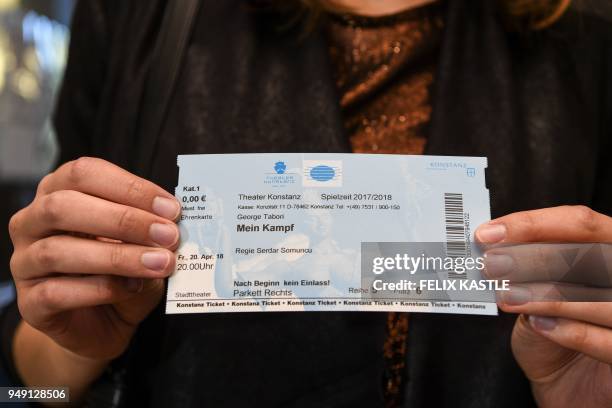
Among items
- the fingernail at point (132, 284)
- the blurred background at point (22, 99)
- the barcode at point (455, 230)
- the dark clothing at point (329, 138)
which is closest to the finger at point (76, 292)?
the fingernail at point (132, 284)

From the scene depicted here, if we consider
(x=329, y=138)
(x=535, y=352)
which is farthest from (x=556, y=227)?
(x=329, y=138)

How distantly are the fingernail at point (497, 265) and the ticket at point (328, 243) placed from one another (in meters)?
0.01

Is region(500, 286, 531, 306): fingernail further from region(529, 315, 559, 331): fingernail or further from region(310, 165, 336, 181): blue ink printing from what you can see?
region(310, 165, 336, 181): blue ink printing

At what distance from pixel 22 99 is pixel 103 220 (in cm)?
173

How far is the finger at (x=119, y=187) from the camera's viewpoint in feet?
2.01

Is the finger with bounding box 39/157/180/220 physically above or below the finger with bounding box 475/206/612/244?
above

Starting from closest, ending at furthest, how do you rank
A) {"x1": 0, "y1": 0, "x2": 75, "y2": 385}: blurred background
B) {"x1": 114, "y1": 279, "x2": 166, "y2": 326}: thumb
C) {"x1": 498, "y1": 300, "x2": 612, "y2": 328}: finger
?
{"x1": 498, "y1": 300, "x2": 612, "y2": 328}: finger < {"x1": 114, "y1": 279, "x2": 166, "y2": 326}: thumb < {"x1": 0, "y1": 0, "x2": 75, "y2": 385}: blurred background

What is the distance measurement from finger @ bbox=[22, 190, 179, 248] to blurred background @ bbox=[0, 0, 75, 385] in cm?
150

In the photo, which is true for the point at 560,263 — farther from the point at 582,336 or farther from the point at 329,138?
the point at 329,138

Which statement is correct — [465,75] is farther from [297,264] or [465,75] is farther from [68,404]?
[68,404]

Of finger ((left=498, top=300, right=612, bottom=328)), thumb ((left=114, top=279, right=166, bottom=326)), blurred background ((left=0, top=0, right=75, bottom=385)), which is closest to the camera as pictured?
finger ((left=498, top=300, right=612, bottom=328))

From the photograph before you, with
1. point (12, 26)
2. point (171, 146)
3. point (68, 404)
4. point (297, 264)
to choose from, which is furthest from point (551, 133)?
point (12, 26)

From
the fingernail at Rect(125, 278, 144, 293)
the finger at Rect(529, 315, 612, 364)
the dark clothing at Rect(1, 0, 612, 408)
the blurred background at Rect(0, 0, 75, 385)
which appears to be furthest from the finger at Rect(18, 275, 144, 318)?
the blurred background at Rect(0, 0, 75, 385)

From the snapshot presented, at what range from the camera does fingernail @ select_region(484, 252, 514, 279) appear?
60 centimetres
